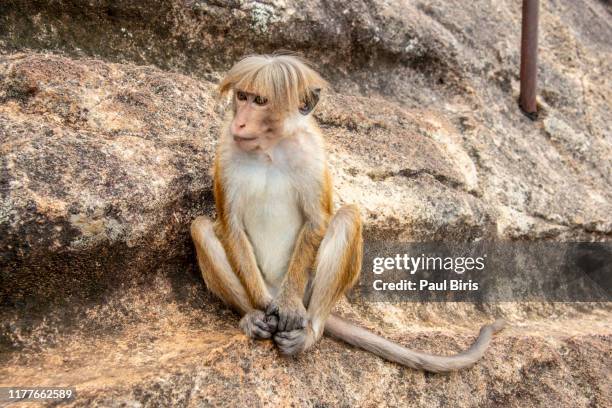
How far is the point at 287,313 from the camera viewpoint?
324cm

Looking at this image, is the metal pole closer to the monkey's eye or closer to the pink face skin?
the pink face skin

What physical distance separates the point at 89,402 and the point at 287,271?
120cm

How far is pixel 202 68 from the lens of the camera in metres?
4.91

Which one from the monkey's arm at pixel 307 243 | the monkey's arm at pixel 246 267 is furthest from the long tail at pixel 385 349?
the monkey's arm at pixel 246 267

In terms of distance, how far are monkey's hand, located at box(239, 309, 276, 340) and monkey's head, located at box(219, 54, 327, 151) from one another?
812 mm

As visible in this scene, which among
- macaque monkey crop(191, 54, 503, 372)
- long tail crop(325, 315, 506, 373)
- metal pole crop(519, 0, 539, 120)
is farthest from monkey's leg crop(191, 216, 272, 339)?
metal pole crop(519, 0, 539, 120)

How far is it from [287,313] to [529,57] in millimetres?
3664

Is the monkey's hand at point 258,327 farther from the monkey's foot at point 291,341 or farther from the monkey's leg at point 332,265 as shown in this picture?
the monkey's leg at point 332,265

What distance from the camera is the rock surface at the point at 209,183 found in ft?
10.2

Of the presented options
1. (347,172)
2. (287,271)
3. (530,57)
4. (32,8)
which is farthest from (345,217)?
(530,57)

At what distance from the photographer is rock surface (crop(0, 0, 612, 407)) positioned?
10.2ft

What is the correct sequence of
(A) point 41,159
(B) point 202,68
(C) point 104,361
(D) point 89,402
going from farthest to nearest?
(B) point 202,68, (A) point 41,159, (C) point 104,361, (D) point 89,402

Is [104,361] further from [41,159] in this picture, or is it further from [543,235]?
[543,235]

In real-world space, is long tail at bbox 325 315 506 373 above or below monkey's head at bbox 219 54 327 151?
below
